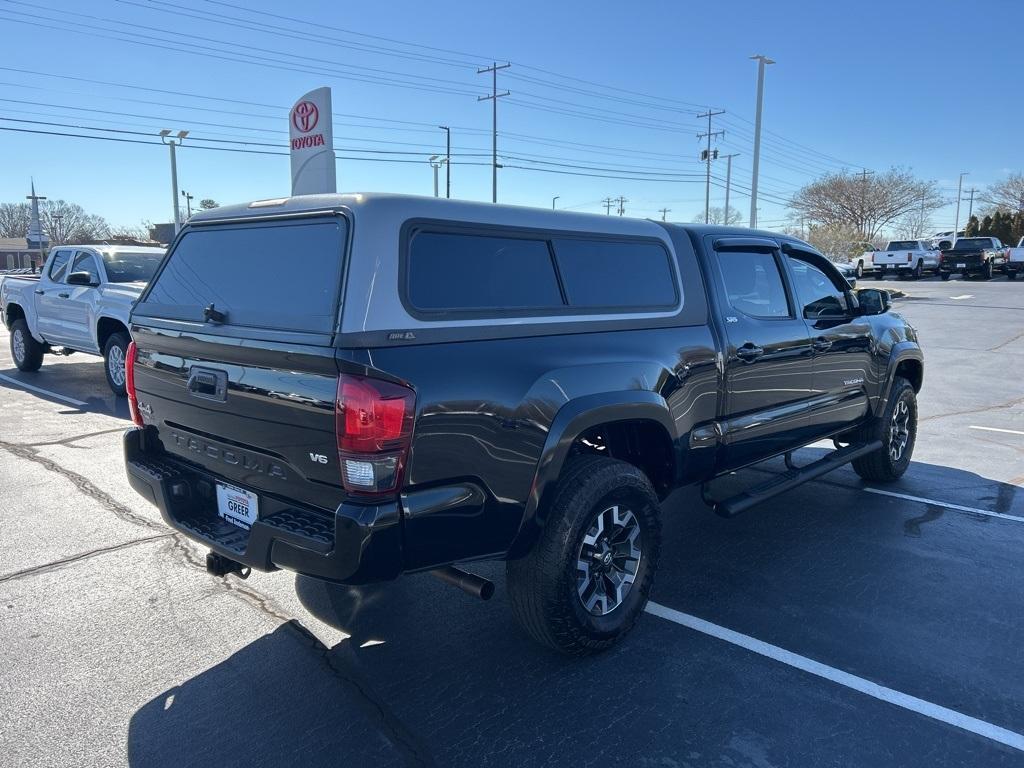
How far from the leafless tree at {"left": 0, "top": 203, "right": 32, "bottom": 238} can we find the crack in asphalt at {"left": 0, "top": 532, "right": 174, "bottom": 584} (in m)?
126

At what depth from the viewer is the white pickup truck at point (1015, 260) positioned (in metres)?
37.4

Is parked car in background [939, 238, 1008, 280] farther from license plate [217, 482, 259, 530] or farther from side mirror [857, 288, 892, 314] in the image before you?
license plate [217, 482, 259, 530]

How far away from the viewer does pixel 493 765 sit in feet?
8.84

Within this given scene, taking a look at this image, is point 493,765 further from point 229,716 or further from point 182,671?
point 182,671

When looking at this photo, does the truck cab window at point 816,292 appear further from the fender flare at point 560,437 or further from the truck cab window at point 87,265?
the truck cab window at point 87,265

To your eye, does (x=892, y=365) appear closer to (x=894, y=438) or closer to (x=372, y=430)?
(x=894, y=438)

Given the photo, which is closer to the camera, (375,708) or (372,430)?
A: (372,430)

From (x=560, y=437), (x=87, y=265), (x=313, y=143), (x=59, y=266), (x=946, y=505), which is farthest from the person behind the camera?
(x=313, y=143)

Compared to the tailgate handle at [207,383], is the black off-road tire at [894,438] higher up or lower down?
lower down

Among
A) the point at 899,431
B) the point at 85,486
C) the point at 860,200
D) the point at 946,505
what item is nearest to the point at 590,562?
the point at 946,505

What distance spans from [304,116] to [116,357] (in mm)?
10369

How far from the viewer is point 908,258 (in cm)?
3872

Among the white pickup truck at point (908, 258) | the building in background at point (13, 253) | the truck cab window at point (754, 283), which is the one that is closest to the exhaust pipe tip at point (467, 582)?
the truck cab window at point (754, 283)

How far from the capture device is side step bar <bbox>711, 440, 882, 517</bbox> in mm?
4246
